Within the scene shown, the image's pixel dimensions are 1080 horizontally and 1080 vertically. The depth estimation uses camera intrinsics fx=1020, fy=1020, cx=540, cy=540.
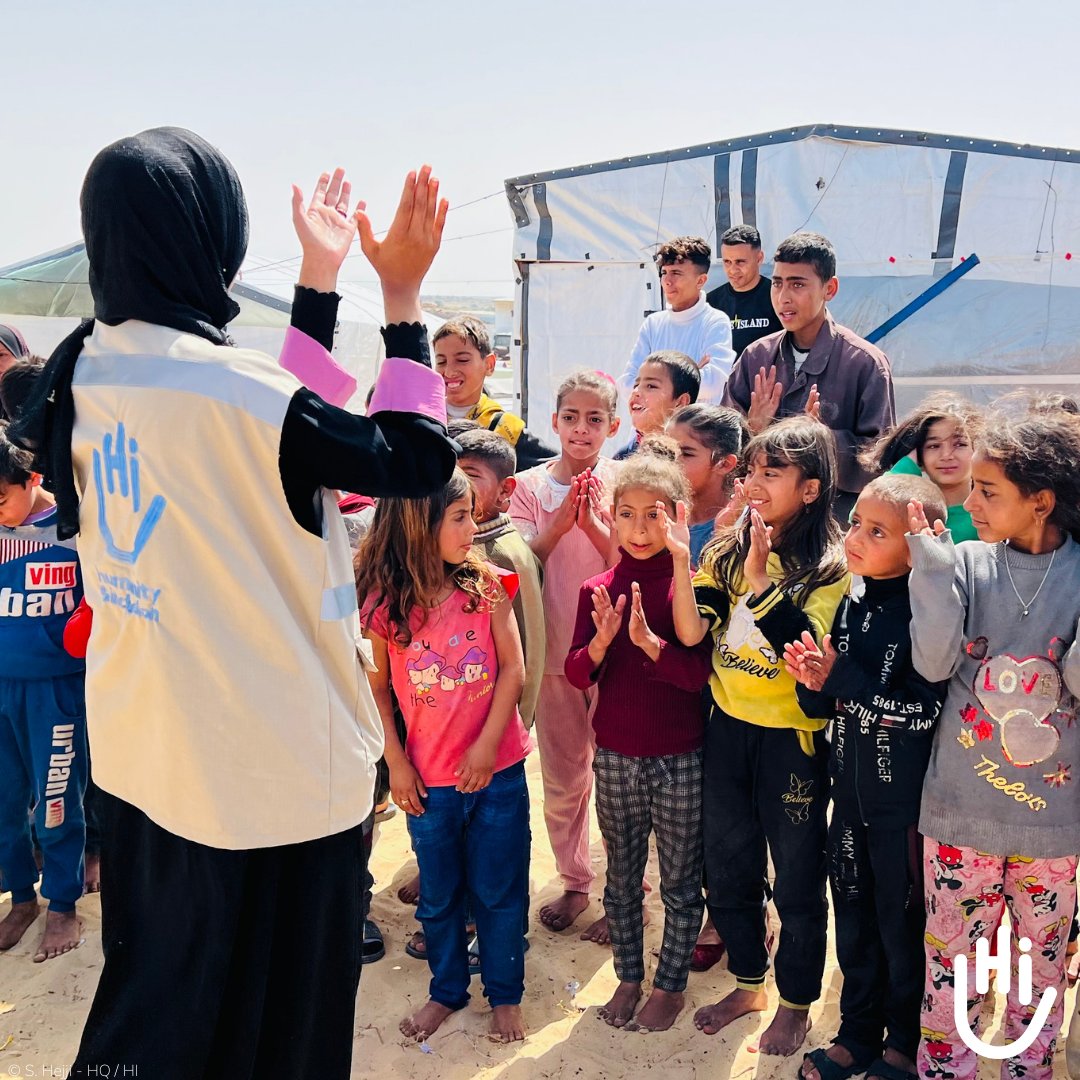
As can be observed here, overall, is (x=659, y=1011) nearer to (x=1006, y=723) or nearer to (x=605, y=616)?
(x=605, y=616)

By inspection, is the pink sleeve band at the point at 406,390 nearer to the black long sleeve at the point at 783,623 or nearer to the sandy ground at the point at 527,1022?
the black long sleeve at the point at 783,623

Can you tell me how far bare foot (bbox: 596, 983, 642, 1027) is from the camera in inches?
114

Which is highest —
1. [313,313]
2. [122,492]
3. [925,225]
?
[925,225]

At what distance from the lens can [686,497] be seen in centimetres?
296

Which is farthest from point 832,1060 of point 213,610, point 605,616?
point 213,610

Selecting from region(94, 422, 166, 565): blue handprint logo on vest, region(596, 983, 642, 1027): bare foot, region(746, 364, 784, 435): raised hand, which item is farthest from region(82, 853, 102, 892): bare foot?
region(746, 364, 784, 435): raised hand

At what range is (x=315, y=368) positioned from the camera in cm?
180

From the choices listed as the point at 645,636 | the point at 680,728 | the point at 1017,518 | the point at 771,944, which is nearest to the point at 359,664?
the point at 645,636

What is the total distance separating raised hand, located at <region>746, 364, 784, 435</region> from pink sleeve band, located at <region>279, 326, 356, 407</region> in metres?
2.36

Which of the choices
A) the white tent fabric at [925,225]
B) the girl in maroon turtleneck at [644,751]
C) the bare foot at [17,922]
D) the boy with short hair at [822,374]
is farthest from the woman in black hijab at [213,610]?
the white tent fabric at [925,225]

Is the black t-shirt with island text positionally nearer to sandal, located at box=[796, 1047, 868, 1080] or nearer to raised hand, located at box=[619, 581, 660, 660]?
raised hand, located at box=[619, 581, 660, 660]

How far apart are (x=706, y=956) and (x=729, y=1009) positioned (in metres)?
0.31

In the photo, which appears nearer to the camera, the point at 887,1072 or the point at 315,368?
the point at 315,368

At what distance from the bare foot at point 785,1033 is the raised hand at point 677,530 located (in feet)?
4.16
